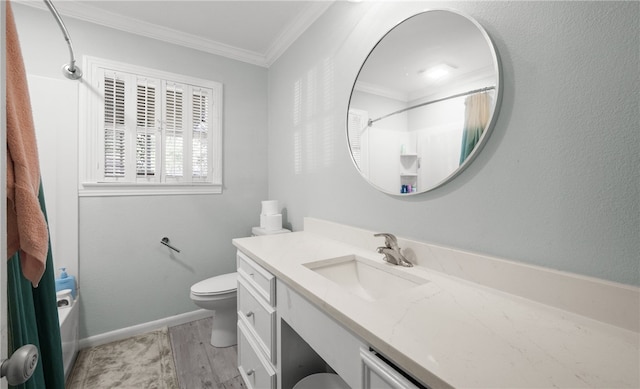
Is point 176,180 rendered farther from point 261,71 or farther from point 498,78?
point 498,78

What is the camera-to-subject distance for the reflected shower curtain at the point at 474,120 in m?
0.93

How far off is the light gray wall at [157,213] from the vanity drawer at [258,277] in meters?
1.03

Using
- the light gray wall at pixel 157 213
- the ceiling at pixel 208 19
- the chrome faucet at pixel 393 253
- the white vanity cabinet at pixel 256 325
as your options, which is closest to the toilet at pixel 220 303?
the white vanity cabinet at pixel 256 325

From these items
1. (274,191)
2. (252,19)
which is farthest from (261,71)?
(274,191)

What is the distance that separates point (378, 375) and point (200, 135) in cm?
228

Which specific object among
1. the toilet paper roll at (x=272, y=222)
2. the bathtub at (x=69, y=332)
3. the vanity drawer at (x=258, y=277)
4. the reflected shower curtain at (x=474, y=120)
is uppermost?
the reflected shower curtain at (x=474, y=120)

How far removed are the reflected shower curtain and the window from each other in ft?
6.70

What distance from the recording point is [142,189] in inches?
82.6

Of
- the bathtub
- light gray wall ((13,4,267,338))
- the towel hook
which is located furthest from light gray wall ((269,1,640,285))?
the bathtub

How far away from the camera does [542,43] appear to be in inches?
31.5

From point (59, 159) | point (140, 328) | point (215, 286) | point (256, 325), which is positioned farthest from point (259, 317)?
point (59, 159)

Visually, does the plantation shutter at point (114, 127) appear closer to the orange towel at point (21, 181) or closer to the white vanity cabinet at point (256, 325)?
the white vanity cabinet at point (256, 325)

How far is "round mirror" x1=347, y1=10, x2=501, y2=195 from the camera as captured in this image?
0.96 metres

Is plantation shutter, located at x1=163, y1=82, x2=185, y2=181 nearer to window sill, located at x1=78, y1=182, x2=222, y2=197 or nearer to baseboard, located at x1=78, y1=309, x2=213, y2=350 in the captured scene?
window sill, located at x1=78, y1=182, x2=222, y2=197
